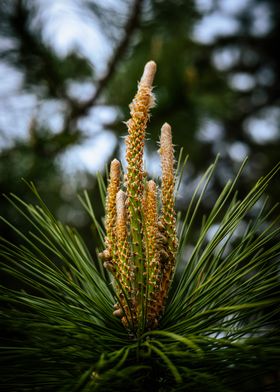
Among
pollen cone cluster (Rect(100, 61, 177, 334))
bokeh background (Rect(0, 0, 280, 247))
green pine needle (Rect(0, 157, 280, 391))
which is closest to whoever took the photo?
green pine needle (Rect(0, 157, 280, 391))

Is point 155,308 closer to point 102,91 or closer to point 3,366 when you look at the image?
point 3,366

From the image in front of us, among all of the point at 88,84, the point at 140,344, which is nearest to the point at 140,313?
the point at 140,344

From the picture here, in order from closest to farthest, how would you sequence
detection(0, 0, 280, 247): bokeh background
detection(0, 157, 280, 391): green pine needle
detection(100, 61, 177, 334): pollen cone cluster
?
detection(0, 157, 280, 391): green pine needle → detection(100, 61, 177, 334): pollen cone cluster → detection(0, 0, 280, 247): bokeh background

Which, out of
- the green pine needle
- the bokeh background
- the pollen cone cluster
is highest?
the bokeh background

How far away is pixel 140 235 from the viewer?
949mm

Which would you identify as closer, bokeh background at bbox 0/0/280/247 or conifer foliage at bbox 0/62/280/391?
conifer foliage at bbox 0/62/280/391

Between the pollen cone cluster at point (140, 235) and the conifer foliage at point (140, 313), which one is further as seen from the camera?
the pollen cone cluster at point (140, 235)

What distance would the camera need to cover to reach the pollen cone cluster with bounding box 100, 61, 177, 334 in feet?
3.10

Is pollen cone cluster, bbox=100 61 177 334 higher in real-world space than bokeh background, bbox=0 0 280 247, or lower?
lower

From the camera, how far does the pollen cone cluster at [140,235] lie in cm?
95

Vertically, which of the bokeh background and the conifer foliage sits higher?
the bokeh background

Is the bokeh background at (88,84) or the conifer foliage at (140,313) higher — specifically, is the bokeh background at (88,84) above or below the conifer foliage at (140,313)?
above

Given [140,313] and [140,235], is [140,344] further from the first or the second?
[140,235]

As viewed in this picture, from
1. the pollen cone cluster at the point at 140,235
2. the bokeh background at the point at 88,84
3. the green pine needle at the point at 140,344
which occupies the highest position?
the bokeh background at the point at 88,84
